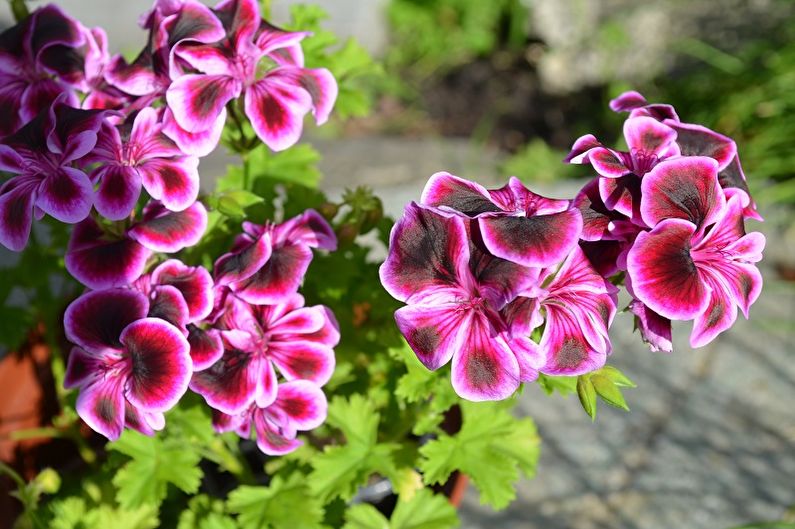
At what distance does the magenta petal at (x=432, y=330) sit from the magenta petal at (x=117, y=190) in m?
0.36

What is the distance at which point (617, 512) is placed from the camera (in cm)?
200

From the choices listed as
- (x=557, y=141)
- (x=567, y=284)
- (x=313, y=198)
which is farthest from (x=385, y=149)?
(x=567, y=284)

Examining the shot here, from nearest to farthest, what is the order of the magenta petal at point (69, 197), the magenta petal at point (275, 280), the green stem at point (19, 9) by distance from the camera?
the magenta petal at point (69, 197), the magenta petal at point (275, 280), the green stem at point (19, 9)

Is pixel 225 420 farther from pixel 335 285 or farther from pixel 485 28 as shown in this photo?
pixel 485 28

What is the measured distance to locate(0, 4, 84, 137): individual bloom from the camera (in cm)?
114

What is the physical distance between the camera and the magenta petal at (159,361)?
961 mm

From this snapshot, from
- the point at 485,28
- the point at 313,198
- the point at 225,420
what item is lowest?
the point at 485,28

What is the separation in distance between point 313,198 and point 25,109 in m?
0.47

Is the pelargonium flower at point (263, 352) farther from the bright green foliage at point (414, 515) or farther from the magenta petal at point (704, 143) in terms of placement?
the magenta petal at point (704, 143)

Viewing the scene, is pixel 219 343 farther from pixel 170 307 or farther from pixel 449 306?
pixel 449 306

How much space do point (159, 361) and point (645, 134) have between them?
2.19ft

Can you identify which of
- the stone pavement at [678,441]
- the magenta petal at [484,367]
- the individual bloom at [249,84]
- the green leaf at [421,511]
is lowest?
the stone pavement at [678,441]

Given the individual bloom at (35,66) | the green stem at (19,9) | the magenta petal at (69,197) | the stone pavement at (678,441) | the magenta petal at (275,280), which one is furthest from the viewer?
the stone pavement at (678,441)

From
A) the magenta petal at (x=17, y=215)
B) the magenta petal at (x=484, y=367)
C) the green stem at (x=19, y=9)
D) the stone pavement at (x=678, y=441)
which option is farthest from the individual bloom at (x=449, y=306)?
the stone pavement at (x=678, y=441)
